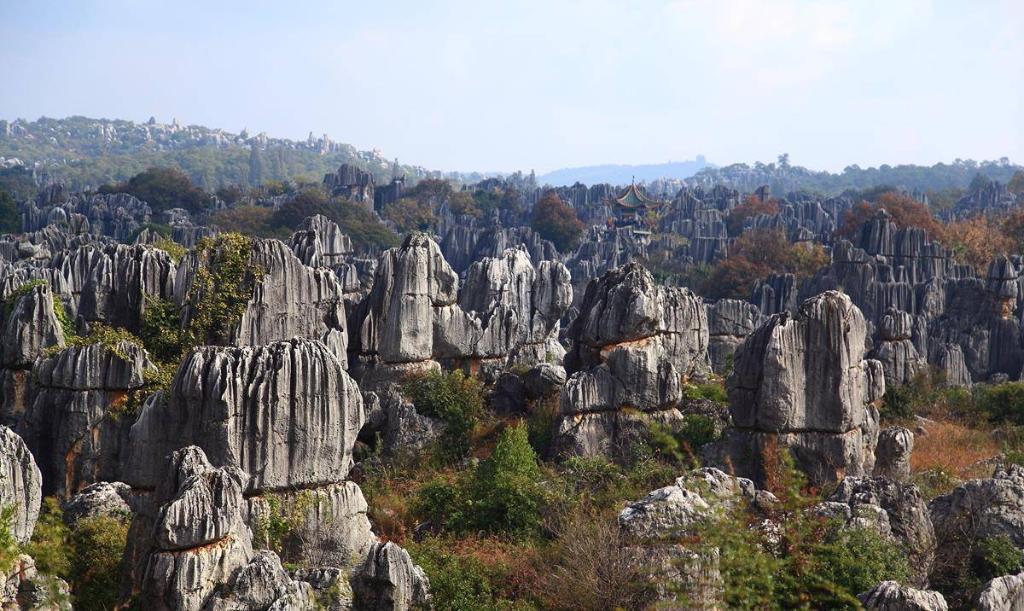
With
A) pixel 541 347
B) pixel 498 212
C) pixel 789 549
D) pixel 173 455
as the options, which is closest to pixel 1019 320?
pixel 541 347

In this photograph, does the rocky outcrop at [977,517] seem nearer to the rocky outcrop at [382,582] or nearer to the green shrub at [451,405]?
the rocky outcrop at [382,582]

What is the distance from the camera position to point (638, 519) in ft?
39.2

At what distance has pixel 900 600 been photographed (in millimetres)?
10219

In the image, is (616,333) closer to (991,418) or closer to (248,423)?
(248,423)

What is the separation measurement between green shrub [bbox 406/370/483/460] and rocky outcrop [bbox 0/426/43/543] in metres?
10.0

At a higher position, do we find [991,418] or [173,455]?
[173,455]

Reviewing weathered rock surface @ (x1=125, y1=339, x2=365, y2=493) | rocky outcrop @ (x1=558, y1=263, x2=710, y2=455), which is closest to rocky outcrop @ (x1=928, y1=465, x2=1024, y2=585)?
rocky outcrop @ (x1=558, y1=263, x2=710, y2=455)

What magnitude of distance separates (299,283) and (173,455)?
30.9ft

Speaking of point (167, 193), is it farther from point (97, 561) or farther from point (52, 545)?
point (52, 545)

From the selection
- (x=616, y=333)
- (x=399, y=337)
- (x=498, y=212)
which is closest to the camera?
(x=616, y=333)

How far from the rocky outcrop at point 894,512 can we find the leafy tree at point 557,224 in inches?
2750

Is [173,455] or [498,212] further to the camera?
[498,212]

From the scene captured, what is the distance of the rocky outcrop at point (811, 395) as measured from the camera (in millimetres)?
17844

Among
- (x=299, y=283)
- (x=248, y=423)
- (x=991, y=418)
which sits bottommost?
(x=991, y=418)
